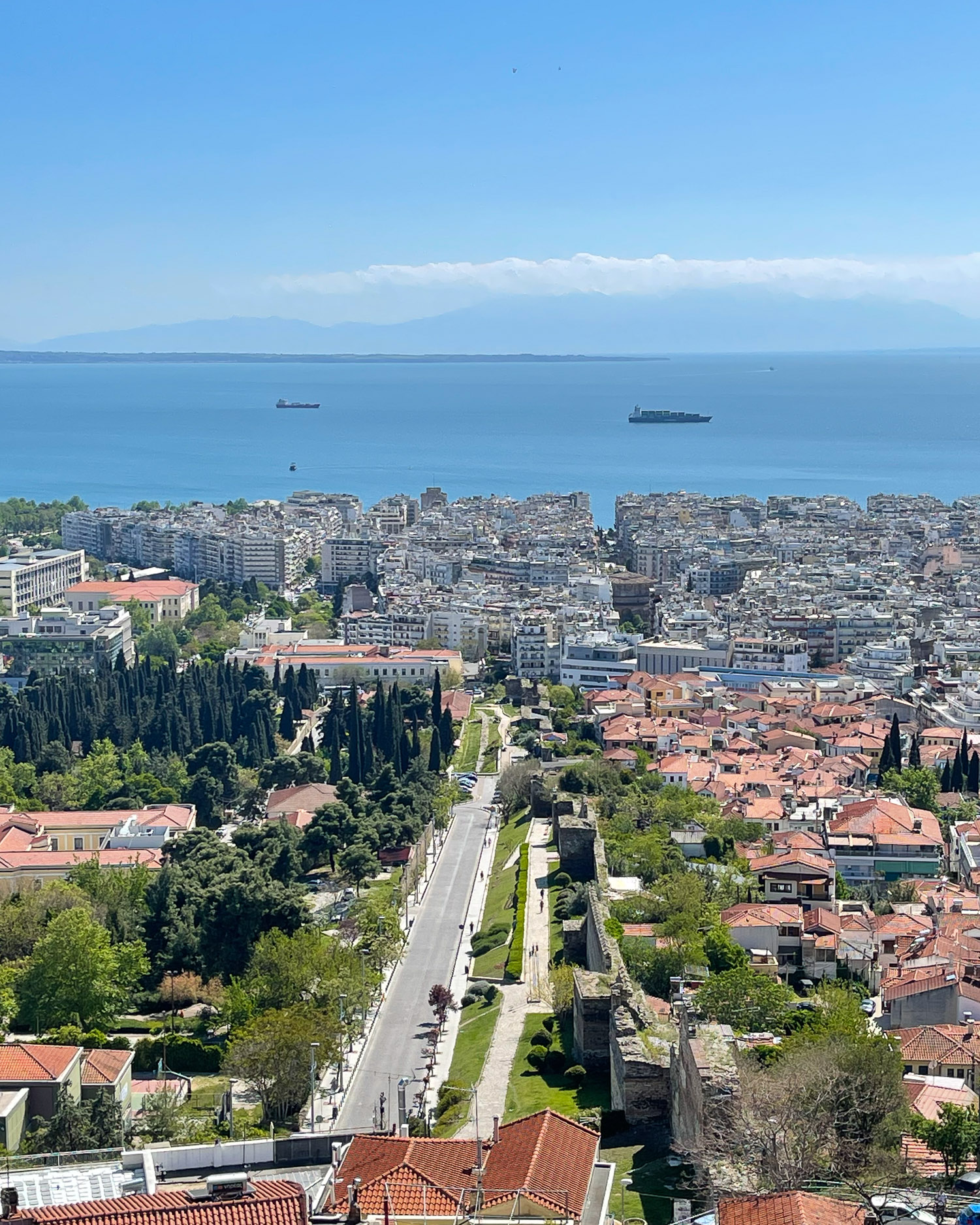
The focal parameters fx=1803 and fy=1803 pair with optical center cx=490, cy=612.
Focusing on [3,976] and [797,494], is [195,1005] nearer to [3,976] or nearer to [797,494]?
[3,976]

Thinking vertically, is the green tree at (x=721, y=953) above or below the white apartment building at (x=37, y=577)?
above

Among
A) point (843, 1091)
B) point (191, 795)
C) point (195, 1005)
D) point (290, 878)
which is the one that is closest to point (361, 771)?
point (191, 795)

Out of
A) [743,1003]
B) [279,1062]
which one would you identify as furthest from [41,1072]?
[743,1003]

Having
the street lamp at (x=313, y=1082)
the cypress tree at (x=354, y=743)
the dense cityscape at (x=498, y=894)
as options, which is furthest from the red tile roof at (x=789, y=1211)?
the cypress tree at (x=354, y=743)

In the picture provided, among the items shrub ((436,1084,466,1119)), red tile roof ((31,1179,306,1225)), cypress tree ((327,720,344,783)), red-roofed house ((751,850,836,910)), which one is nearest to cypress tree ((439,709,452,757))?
cypress tree ((327,720,344,783))

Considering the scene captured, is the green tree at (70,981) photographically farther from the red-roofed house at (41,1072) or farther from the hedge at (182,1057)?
the red-roofed house at (41,1072)
